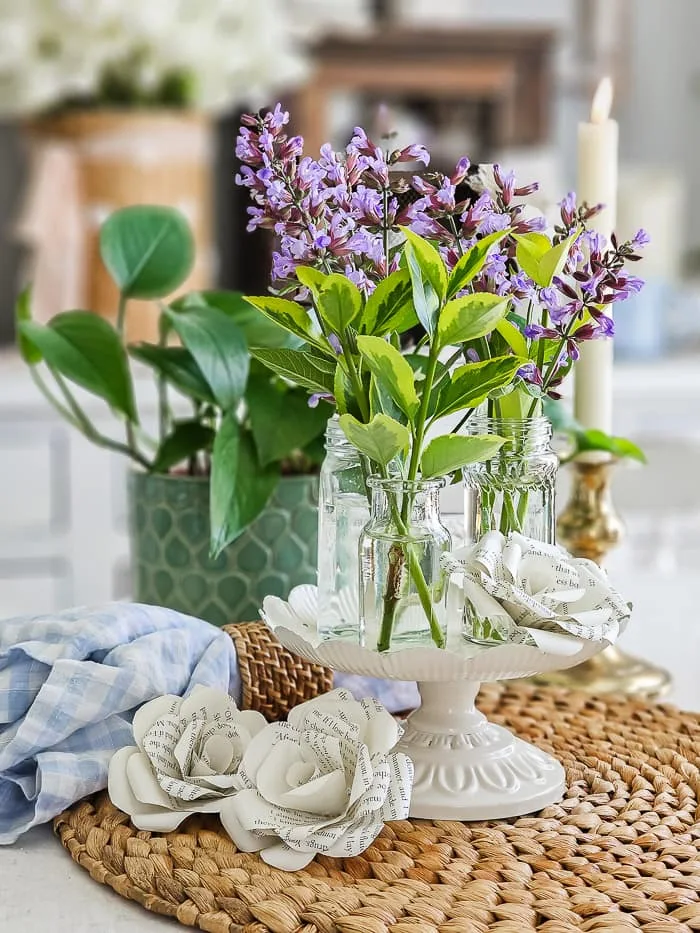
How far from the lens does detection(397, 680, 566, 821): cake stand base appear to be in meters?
0.59

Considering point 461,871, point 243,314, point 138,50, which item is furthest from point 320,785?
point 138,50

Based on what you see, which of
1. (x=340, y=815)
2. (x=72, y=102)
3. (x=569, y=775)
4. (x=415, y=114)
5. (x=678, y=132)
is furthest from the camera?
(x=678, y=132)

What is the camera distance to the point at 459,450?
0.56 meters

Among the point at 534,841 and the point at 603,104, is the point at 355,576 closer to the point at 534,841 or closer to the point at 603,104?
the point at 534,841

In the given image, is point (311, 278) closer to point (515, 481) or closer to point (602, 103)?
point (515, 481)

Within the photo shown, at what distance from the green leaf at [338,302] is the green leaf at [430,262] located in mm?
30

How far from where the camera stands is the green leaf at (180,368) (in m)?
0.77

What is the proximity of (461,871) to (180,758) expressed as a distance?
0.44 feet

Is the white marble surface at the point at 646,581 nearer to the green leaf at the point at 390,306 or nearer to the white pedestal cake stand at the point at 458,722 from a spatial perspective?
the white pedestal cake stand at the point at 458,722

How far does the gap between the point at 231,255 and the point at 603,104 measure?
1.71 meters

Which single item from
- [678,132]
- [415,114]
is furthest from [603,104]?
[678,132]

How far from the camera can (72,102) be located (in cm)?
196

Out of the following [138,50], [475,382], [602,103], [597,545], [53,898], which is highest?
[138,50]

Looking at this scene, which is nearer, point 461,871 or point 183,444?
point 461,871
